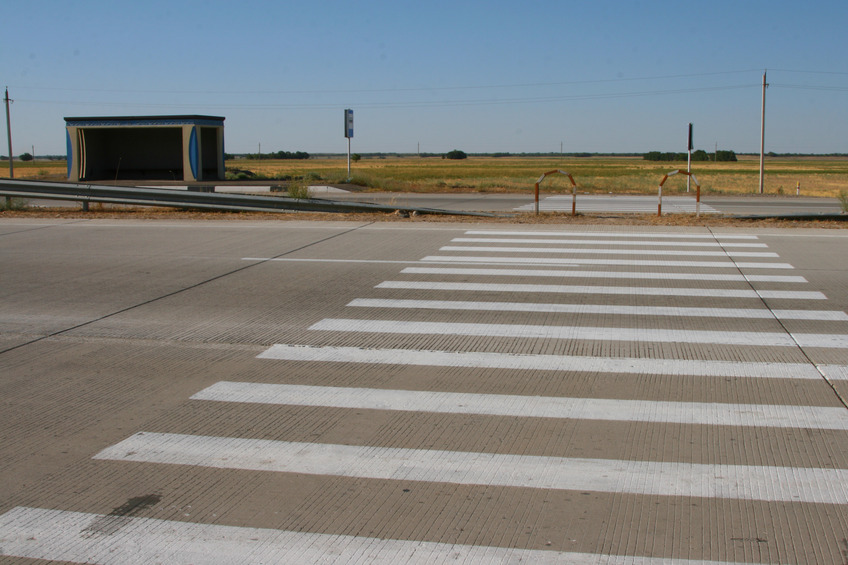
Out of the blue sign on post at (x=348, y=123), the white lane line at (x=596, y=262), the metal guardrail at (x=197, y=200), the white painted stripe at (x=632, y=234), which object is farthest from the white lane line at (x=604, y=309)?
the blue sign on post at (x=348, y=123)

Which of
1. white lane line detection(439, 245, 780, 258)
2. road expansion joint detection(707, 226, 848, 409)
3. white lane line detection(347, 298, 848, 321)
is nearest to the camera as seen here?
road expansion joint detection(707, 226, 848, 409)

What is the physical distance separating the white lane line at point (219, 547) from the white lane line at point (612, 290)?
619cm

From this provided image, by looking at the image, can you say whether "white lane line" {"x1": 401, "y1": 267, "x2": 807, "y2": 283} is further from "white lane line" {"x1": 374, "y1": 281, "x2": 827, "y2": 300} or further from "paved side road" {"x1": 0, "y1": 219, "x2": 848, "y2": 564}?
"white lane line" {"x1": 374, "y1": 281, "x2": 827, "y2": 300}

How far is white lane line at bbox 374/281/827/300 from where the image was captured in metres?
9.35

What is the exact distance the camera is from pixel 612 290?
9.65 m

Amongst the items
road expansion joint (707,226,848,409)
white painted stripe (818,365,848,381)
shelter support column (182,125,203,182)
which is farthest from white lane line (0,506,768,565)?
shelter support column (182,125,203,182)

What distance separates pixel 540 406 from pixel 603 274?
18.3ft

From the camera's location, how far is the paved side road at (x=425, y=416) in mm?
3752

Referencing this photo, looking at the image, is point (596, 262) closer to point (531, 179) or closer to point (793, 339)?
point (793, 339)

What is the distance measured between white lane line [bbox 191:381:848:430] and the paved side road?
24 millimetres

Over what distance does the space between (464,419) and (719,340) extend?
3.25m

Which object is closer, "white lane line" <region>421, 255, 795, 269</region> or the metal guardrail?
"white lane line" <region>421, 255, 795, 269</region>

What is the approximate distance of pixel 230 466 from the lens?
4539 mm

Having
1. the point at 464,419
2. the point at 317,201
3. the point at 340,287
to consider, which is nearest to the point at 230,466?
the point at 464,419
